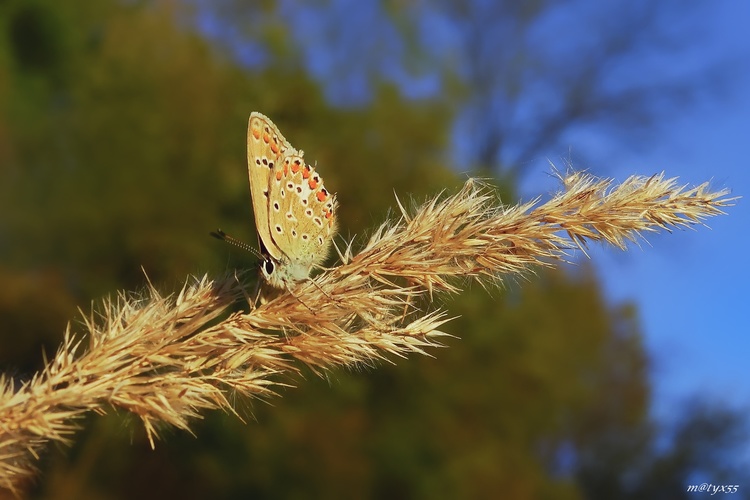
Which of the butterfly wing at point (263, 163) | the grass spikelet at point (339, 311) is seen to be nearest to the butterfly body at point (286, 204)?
the butterfly wing at point (263, 163)

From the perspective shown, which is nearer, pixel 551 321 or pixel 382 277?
pixel 382 277

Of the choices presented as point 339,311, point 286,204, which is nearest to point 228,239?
point 286,204

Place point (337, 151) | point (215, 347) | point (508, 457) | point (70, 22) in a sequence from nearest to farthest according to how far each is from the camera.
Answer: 1. point (215, 347)
2. point (508, 457)
3. point (337, 151)
4. point (70, 22)

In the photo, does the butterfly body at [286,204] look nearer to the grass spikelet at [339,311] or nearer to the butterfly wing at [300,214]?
the butterfly wing at [300,214]

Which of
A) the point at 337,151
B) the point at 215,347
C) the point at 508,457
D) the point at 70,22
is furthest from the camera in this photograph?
the point at 70,22

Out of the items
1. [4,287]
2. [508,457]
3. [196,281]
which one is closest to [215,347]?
[196,281]

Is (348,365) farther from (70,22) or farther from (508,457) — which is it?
(70,22)

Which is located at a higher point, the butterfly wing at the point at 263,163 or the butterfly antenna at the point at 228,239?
the butterfly wing at the point at 263,163
